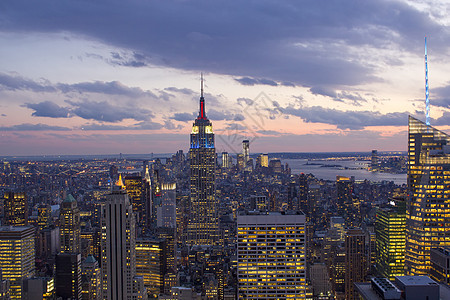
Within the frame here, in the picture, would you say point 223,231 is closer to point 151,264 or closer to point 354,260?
point 151,264

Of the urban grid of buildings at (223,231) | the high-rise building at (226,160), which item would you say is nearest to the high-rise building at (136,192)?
the urban grid of buildings at (223,231)

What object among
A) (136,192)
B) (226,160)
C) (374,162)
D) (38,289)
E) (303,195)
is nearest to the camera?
(38,289)

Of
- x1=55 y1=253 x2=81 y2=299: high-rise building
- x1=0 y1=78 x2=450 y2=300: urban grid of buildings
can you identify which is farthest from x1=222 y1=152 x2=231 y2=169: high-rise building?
x1=55 y1=253 x2=81 y2=299: high-rise building

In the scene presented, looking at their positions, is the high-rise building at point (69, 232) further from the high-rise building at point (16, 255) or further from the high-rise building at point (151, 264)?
the high-rise building at point (151, 264)

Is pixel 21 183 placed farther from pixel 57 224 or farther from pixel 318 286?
pixel 318 286

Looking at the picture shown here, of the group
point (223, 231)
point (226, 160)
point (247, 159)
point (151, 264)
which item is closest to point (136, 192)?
point (223, 231)

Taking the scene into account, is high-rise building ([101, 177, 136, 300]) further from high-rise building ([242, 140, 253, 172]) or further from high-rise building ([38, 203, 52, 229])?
high-rise building ([242, 140, 253, 172])
